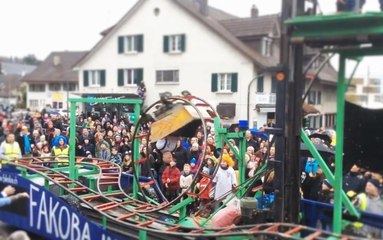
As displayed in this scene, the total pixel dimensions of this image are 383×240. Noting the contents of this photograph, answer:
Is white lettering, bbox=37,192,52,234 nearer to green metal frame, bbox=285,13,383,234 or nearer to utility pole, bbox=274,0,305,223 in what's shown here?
utility pole, bbox=274,0,305,223

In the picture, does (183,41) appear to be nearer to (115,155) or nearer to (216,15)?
(216,15)

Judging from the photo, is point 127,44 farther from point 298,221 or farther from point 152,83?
point 298,221

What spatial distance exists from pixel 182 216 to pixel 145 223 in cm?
87

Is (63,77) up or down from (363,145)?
up

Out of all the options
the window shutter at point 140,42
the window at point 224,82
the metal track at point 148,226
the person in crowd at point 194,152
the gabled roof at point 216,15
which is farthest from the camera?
the gabled roof at point 216,15

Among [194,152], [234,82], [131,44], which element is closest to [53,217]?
[194,152]

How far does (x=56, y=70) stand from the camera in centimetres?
4859

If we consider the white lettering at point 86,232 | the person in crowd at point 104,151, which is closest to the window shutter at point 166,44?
the person in crowd at point 104,151

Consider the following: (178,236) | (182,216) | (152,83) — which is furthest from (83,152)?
(152,83)

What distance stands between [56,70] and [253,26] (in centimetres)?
2606

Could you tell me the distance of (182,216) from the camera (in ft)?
20.5

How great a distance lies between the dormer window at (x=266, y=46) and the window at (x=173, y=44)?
15.8ft

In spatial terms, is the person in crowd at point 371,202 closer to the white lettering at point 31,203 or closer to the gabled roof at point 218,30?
the white lettering at point 31,203

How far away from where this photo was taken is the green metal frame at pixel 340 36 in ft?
12.4
